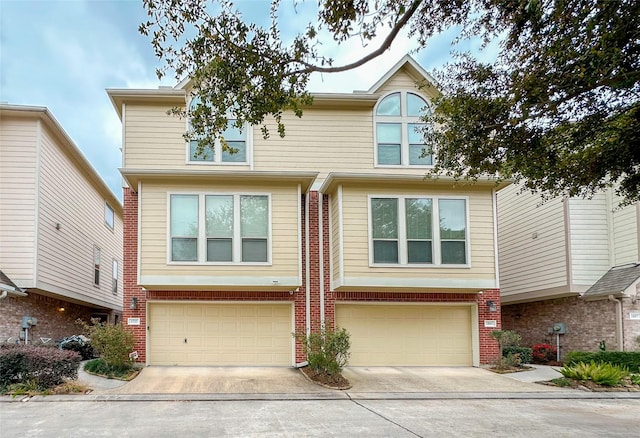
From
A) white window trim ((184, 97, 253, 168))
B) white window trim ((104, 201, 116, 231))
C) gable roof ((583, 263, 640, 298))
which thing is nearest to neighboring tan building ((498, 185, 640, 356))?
gable roof ((583, 263, 640, 298))

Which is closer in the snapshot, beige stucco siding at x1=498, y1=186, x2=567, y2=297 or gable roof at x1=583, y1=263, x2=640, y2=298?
gable roof at x1=583, y1=263, x2=640, y2=298

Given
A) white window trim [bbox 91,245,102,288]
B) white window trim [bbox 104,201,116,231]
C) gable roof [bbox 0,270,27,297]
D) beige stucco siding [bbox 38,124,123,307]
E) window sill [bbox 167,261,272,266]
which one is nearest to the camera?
gable roof [bbox 0,270,27,297]

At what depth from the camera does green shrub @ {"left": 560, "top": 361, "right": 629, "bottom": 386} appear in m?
11.1

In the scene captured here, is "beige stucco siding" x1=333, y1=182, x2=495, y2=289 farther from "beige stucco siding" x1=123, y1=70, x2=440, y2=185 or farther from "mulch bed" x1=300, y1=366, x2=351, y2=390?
"mulch bed" x1=300, y1=366, x2=351, y2=390

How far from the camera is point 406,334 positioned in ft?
45.7

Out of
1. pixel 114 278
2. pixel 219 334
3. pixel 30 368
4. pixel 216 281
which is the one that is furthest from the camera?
pixel 114 278

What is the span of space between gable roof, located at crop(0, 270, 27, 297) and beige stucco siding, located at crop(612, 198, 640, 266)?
16.8 m

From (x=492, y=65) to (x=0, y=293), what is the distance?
41.1 feet

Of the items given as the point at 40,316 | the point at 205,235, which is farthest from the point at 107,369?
the point at 40,316

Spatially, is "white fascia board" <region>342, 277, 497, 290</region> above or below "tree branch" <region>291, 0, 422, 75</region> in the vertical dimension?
below

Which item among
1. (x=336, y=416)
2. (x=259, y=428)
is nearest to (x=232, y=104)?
(x=259, y=428)

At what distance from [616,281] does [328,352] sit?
9007 mm

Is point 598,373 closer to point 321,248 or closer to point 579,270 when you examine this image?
point 579,270

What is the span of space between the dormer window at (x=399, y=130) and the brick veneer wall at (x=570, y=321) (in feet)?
22.0
